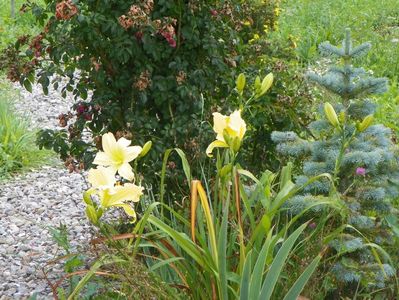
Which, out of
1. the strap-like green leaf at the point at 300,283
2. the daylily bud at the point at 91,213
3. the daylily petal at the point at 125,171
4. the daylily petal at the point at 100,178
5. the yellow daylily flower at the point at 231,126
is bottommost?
the strap-like green leaf at the point at 300,283

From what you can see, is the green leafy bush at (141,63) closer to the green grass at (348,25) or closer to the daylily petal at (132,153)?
the daylily petal at (132,153)

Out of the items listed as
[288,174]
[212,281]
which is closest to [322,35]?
[288,174]

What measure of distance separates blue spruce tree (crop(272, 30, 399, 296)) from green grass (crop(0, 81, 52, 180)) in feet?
8.64

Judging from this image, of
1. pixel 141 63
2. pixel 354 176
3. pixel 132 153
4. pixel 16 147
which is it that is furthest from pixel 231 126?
pixel 16 147

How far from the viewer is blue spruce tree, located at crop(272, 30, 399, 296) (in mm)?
2852

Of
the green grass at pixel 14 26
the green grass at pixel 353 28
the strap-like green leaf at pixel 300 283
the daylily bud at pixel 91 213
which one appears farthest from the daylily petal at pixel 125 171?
the green grass at pixel 14 26

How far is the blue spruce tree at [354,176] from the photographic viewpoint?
2852 millimetres

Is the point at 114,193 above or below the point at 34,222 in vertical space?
above

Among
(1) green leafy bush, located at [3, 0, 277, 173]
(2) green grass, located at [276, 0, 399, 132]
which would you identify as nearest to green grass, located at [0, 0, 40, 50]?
(2) green grass, located at [276, 0, 399, 132]

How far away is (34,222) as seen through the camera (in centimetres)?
340

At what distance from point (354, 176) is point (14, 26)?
6467 millimetres

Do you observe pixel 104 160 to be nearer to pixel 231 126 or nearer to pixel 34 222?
pixel 231 126

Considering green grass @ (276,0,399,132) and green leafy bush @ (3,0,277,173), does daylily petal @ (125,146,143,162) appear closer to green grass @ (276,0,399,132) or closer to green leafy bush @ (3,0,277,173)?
green leafy bush @ (3,0,277,173)

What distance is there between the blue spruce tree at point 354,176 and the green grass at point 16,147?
2.63 metres
